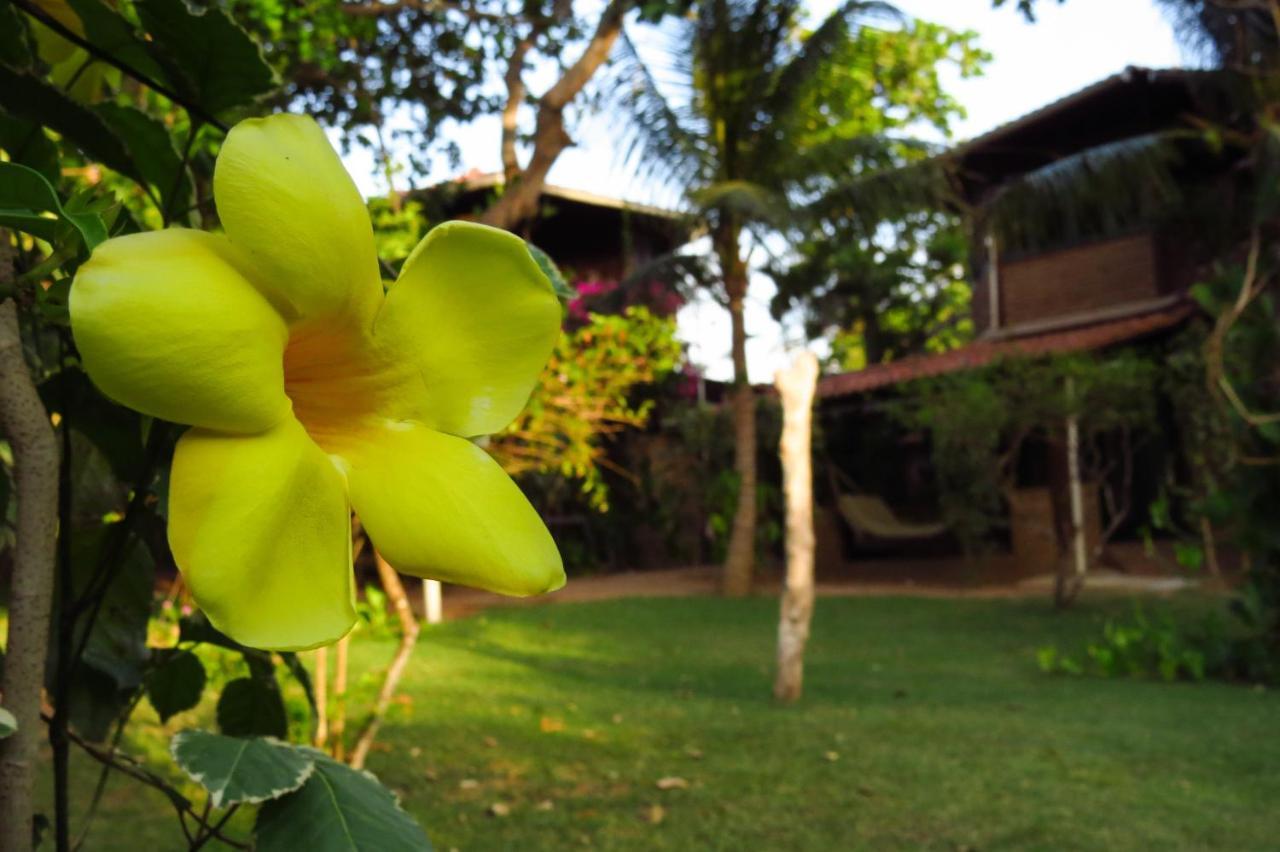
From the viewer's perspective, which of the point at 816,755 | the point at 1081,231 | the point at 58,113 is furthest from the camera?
the point at 1081,231

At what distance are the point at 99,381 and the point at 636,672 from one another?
6.64 metres

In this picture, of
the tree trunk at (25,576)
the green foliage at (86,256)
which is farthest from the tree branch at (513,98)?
the tree trunk at (25,576)

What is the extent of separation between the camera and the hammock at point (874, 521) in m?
12.6

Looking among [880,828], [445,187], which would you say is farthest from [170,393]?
[445,187]

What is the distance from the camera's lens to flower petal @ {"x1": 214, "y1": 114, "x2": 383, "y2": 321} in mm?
403

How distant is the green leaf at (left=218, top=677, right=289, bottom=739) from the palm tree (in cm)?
1027

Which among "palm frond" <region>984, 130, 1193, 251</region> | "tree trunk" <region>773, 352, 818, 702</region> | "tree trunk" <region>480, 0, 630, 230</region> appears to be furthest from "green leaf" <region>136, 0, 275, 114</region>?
"palm frond" <region>984, 130, 1193, 251</region>

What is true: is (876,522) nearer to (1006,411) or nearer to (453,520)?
(1006,411)

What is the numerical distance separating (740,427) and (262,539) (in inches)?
462

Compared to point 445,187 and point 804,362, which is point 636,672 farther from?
point 445,187

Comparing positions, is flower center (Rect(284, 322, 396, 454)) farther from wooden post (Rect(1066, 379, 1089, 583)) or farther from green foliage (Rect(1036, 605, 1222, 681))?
wooden post (Rect(1066, 379, 1089, 583))

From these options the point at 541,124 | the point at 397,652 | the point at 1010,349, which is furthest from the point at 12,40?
the point at 1010,349

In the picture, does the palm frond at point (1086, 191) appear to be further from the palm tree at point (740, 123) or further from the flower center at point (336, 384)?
the flower center at point (336, 384)

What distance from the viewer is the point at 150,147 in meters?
0.82
